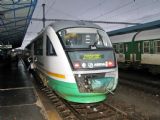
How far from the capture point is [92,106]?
9.20 metres

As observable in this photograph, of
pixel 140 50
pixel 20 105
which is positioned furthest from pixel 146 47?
pixel 20 105

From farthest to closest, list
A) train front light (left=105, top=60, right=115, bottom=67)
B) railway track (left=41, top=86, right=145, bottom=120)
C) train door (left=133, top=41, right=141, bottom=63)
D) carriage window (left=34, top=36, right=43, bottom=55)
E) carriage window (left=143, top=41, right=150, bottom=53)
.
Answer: train door (left=133, top=41, right=141, bottom=63)
carriage window (left=143, top=41, right=150, bottom=53)
carriage window (left=34, top=36, right=43, bottom=55)
train front light (left=105, top=60, right=115, bottom=67)
railway track (left=41, top=86, right=145, bottom=120)

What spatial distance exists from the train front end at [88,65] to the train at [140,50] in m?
9.03

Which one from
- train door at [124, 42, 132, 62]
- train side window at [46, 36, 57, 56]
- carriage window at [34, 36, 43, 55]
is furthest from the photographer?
train door at [124, 42, 132, 62]

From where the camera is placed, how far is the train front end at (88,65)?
8312mm

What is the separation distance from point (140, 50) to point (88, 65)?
38.2ft

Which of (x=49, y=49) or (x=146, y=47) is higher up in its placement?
(x=146, y=47)

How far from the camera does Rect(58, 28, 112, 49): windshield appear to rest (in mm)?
8932

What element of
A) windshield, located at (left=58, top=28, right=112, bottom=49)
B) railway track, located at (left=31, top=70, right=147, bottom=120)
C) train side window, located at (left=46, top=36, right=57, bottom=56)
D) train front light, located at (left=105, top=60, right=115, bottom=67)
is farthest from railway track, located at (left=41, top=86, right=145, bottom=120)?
windshield, located at (left=58, top=28, right=112, bottom=49)

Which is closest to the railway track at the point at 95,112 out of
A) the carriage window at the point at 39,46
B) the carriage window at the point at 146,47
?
the carriage window at the point at 39,46

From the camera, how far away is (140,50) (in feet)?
63.5

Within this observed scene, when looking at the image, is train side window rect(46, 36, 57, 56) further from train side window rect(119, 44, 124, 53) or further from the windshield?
train side window rect(119, 44, 124, 53)

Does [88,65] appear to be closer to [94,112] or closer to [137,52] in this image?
[94,112]

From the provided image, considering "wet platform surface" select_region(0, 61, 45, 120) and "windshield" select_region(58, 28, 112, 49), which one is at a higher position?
"windshield" select_region(58, 28, 112, 49)
